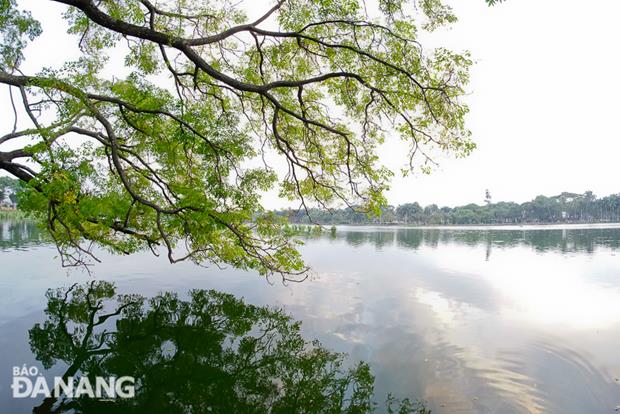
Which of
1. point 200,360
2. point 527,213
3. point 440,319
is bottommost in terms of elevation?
point 440,319

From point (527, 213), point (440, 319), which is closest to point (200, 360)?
point (440, 319)

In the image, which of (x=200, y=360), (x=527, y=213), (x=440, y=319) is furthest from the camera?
(x=527, y=213)

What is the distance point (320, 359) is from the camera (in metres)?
8.12

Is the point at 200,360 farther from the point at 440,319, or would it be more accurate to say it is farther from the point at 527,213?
the point at 527,213

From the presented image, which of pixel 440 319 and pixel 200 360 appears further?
pixel 440 319

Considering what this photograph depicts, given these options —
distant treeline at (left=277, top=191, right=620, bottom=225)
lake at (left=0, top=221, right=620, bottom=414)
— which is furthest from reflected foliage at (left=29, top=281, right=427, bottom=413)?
distant treeline at (left=277, top=191, right=620, bottom=225)

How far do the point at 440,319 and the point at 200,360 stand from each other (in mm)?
7767

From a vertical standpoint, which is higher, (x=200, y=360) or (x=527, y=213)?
(x=527, y=213)

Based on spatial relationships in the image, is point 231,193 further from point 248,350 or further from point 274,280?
point 274,280

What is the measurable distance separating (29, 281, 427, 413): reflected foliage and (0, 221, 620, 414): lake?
0.49 metres

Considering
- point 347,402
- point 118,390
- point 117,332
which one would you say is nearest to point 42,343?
point 117,332

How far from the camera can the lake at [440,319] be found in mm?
6848

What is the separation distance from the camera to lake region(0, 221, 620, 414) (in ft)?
22.5

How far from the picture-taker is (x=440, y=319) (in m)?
11.8
